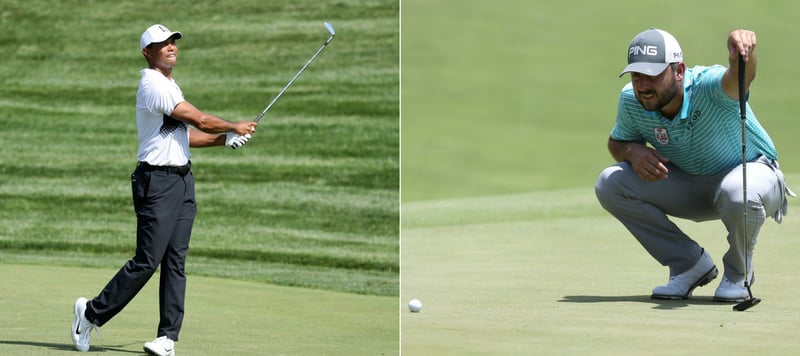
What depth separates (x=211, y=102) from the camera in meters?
15.5

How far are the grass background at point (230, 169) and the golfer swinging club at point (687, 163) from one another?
1371mm

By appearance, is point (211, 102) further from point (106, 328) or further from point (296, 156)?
point (106, 328)

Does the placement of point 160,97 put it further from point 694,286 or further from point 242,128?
point 694,286

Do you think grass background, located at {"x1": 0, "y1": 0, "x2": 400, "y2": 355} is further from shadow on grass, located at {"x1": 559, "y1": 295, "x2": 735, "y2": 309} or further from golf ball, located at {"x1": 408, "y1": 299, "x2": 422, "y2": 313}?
shadow on grass, located at {"x1": 559, "y1": 295, "x2": 735, "y2": 309}

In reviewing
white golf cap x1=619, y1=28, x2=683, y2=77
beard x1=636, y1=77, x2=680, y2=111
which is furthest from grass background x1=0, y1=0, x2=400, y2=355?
white golf cap x1=619, y1=28, x2=683, y2=77

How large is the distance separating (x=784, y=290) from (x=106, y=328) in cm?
328

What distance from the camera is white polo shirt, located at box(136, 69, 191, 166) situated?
5211mm

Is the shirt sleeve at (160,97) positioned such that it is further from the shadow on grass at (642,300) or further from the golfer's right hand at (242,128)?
the shadow on grass at (642,300)

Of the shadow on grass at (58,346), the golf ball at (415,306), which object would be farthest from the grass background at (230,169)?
the golf ball at (415,306)

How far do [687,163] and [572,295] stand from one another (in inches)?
31.9

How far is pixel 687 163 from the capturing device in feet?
18.6

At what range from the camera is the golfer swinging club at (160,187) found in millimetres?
5230

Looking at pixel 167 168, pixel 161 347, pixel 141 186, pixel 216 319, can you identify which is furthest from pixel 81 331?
pixel 216 319

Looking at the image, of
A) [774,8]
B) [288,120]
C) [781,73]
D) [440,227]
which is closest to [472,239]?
[440,227]
